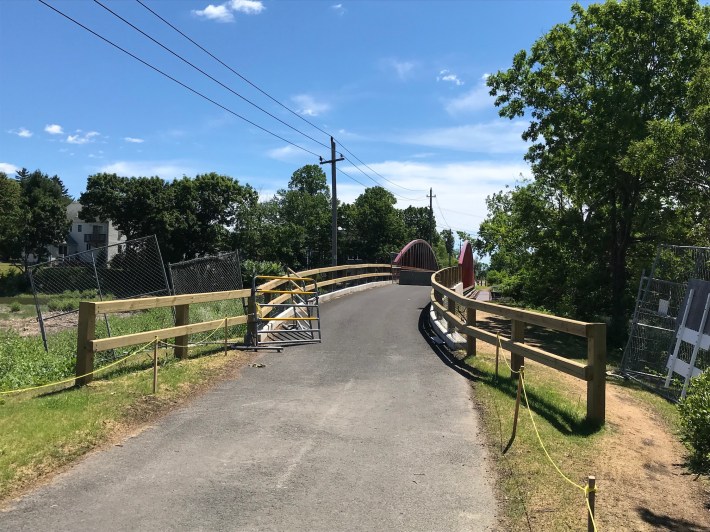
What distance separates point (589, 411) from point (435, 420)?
68.1 inches

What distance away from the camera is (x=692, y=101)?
51.8 ft

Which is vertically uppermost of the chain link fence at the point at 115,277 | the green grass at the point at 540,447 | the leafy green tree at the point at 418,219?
the leafy green tree at the point at 418,219

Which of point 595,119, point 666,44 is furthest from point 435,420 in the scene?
point 666,44

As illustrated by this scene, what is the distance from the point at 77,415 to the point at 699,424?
6070 mm

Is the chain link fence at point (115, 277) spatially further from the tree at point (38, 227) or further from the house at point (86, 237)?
the house at point (86, 237)

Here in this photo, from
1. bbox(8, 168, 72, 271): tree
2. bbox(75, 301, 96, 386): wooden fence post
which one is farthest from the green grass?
bbox(8, 168, 72, 271): tree

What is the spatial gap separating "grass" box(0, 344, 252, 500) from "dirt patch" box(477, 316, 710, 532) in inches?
181

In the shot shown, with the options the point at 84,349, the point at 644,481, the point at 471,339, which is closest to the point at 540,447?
the point at 644,481

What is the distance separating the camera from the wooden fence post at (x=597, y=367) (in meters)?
6.03

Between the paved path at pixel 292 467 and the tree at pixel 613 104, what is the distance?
41.3ft

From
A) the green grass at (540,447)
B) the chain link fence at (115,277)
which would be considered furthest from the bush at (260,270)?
the green grass at (540,447)

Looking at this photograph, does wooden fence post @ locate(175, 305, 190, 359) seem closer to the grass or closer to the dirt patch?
the grass

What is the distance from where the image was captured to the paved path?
3.95 metres

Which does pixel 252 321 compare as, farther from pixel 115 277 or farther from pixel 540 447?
pixel 115 277
